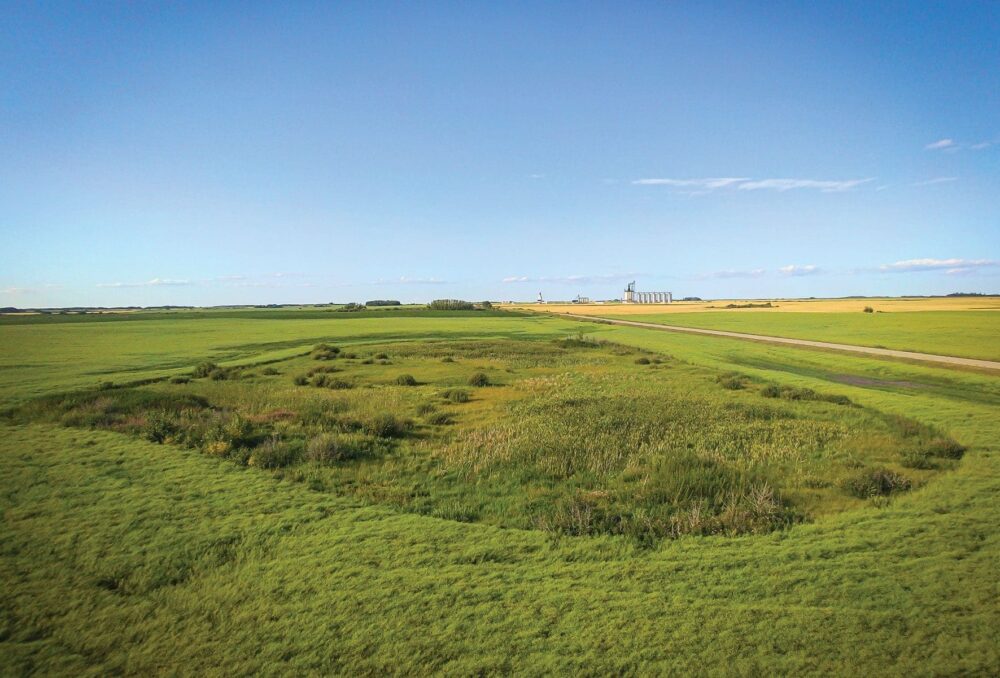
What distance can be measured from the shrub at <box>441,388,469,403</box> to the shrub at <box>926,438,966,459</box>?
16.7m

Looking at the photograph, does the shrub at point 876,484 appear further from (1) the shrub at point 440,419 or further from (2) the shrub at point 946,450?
(1) the shrub at point 440,419

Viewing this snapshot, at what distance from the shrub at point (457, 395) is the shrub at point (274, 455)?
32.0 ft

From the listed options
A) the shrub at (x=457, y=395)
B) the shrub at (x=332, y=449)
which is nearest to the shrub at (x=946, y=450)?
the shrub at (x=332, y=449)

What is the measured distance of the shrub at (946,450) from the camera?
48.5 feet

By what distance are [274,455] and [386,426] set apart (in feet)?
13.3

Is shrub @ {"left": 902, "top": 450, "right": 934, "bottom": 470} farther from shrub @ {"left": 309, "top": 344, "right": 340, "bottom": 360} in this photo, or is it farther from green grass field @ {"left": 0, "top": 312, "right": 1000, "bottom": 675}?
shrub @ {"left": 309, "top": 344, "right": 340, "bottom": 360}

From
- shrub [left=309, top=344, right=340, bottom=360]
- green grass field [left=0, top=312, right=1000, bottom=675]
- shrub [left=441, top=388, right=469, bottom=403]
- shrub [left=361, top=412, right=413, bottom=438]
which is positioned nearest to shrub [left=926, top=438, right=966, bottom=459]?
green grass field [left=0, top=312, right=1000, bottom=675]

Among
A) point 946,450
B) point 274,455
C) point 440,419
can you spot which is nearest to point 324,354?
point 440,419

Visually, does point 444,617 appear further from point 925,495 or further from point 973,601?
point 925,495

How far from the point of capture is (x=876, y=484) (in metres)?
12.1

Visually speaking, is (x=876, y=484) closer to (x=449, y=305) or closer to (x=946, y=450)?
(x=946, y=450)

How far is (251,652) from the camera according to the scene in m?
6.21

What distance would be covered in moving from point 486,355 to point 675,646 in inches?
1597

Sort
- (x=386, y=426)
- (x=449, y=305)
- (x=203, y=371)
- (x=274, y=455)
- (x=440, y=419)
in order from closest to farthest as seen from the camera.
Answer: (x=274, y=455), (x=386, y=426), (x=440, y=419), (x=203, y=371), (x=449, y=305)
